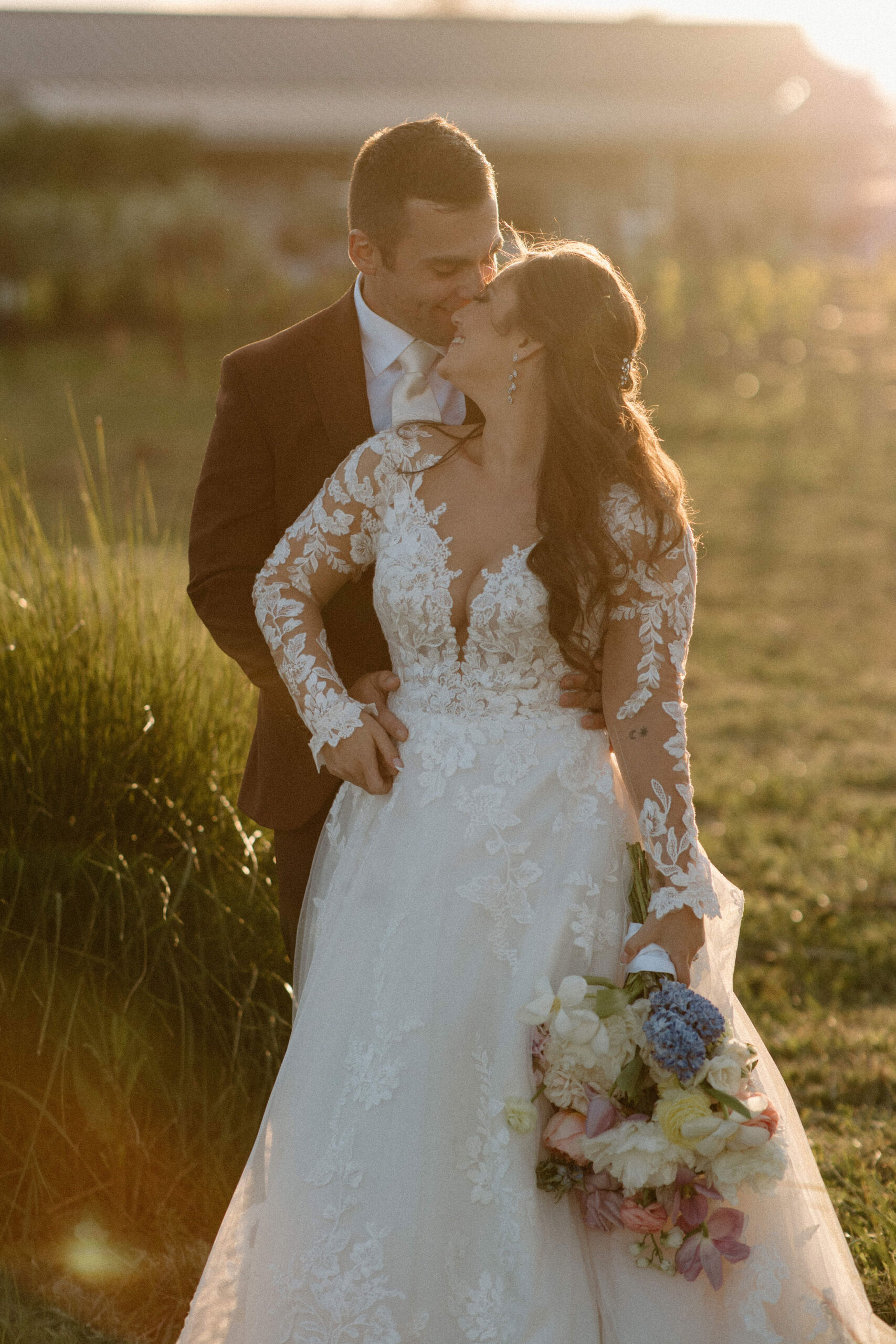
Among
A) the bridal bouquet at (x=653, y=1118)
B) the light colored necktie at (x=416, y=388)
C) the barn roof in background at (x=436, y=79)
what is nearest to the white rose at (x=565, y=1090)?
the bridal bouquet at (x=653, y=1118)

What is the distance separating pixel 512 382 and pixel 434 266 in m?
0.60

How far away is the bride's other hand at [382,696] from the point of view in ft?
8.64

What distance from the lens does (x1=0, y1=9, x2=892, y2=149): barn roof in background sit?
2109cm

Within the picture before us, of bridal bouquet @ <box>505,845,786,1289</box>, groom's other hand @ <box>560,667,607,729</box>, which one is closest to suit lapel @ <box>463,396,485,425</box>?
groom's other hand @ <box>560,667,607,729</box>

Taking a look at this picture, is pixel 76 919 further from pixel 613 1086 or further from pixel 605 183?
pixel 605 183

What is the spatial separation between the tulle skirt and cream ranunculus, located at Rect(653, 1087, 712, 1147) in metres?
0.28

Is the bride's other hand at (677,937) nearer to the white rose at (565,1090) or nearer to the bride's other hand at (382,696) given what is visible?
the white rose at (565,1090)

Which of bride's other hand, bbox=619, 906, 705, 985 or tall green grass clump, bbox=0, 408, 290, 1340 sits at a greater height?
bride's other hand, bbox=619, 906, 705, 985

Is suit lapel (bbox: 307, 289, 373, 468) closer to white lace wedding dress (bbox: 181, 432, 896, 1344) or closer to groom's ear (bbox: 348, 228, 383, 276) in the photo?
groom's ear (bbox: 348, 228, 383, 276)

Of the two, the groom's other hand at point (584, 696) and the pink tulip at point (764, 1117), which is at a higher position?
the groom's other hand at point (584, 696)

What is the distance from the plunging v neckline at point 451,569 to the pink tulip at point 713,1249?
110 cm

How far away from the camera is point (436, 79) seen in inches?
1026

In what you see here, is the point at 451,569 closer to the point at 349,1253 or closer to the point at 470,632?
the point at 470,632

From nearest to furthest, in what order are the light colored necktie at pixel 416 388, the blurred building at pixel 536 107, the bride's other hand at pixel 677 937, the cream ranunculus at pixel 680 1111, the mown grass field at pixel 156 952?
the cream ranunculus at pixel 680 1111 → the bride's other hand at pixel 677 937 → the light colored necktie at pixel 416 388 → the mown grass field at pixel 156 952 → the blurred building at pixel 536 107
